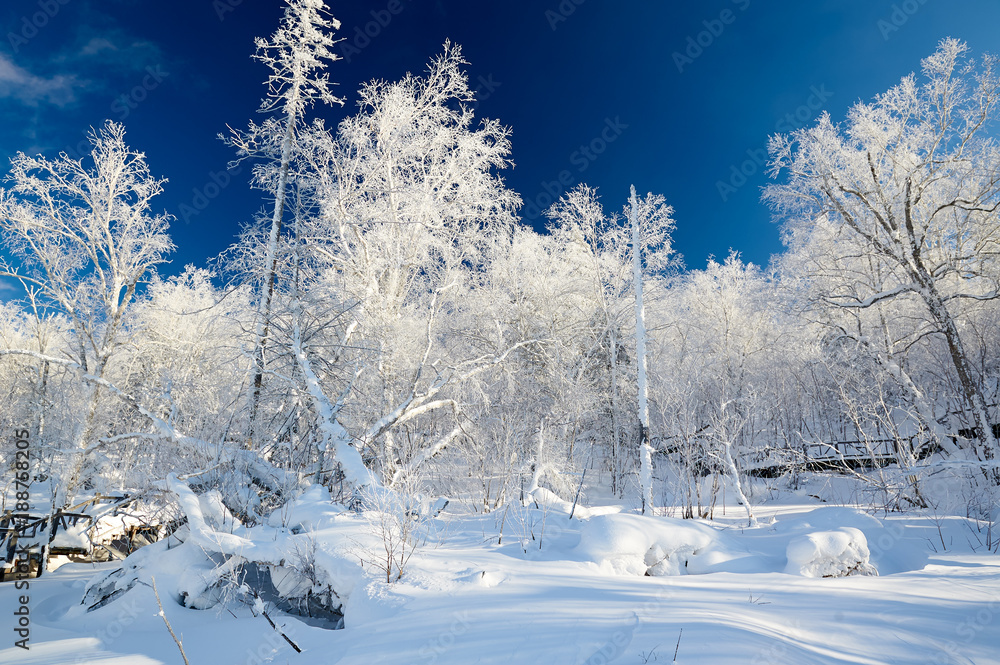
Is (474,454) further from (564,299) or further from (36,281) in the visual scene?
(36,281)

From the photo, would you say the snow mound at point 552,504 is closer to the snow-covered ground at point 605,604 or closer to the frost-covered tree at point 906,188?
the snow-covered ground at point 605,604

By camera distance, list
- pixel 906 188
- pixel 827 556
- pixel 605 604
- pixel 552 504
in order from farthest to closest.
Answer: pixel 906 188 → pixel 552 504 → pixel 827 556 → pixel 605 604

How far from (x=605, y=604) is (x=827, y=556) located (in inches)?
139

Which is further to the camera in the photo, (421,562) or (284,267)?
(284,267)

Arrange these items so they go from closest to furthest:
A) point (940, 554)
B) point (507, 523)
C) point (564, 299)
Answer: point (940, 554) → point (507, 523) → point (564, 299)

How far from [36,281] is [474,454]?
38.7 ft

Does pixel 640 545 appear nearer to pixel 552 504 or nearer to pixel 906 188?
pixel 552 504

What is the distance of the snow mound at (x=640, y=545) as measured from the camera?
5.98 meters

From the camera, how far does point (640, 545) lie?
243 inches

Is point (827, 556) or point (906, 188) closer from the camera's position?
point (827, 556)

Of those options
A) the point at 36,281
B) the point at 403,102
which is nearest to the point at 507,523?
the point at 403,102

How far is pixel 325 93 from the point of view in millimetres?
12258

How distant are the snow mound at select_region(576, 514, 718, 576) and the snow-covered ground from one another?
0.02 m

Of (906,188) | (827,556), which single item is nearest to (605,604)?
(827,556)
